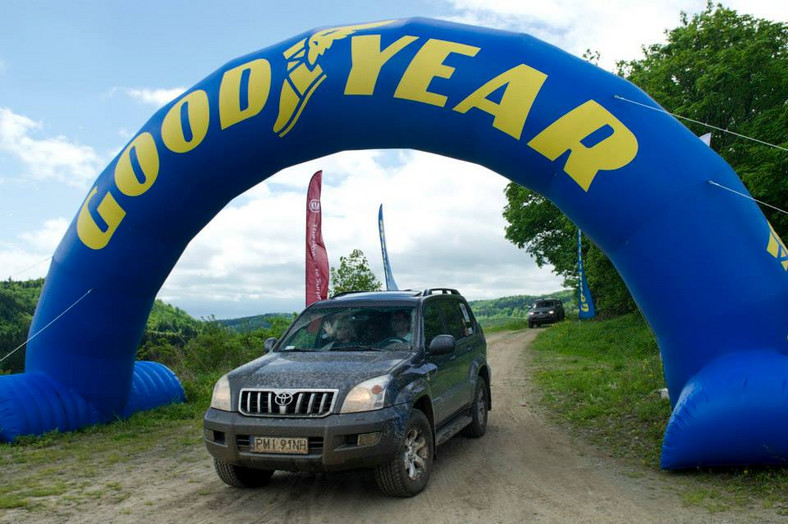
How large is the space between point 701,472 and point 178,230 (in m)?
7.12

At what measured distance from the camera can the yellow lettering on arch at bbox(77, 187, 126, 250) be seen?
29.3ft

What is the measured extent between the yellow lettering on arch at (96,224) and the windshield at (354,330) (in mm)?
3608

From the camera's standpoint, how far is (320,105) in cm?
785

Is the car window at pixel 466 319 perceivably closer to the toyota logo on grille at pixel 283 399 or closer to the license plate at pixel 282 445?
the toyota logo on grille at pixel 283 399

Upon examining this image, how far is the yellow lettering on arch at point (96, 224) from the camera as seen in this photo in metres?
8.93

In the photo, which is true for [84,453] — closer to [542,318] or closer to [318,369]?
[318,369]

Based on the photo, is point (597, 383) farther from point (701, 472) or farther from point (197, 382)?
point (197, 382)

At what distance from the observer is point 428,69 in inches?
289

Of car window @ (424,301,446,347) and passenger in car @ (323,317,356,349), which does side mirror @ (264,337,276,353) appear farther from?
car window @ (424,301,446,347)

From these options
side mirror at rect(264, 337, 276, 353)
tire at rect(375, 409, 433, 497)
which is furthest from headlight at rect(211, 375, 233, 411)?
tire at rect(375, 409, 433, 497)

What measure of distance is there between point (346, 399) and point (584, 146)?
12.3 feet

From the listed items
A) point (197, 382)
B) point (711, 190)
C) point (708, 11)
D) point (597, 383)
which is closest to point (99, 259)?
point (197, 382)

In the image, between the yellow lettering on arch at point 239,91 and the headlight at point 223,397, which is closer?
the headlight at point 223,397

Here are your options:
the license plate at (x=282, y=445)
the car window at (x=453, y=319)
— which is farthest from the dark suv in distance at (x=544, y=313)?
the license plate at (x=282, y=445)
